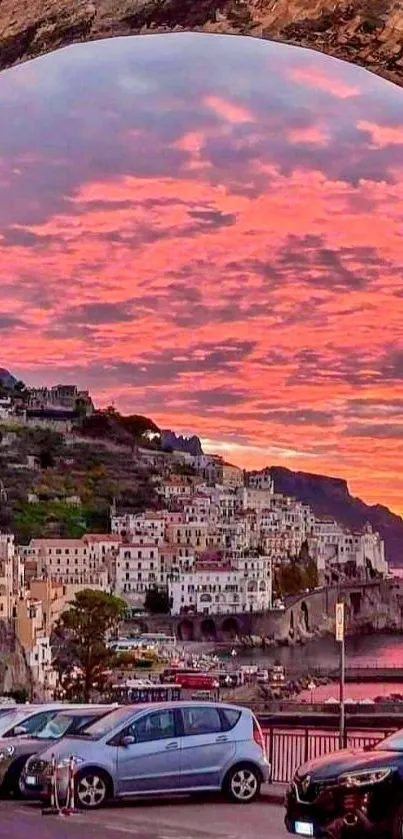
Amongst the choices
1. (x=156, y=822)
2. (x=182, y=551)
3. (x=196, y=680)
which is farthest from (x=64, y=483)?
(x=156, y=822)

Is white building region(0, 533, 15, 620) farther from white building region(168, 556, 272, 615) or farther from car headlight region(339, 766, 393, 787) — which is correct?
car headlight region(339, 766, 393, 787)

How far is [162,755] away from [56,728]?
6.28ft

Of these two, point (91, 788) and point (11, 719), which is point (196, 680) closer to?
point (11, 719)

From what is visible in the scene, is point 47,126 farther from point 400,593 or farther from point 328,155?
point 400,593

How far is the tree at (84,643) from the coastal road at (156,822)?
6.92 m

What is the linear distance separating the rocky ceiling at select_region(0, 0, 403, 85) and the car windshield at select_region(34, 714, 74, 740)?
7724 millimetres

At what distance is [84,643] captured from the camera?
1894cm

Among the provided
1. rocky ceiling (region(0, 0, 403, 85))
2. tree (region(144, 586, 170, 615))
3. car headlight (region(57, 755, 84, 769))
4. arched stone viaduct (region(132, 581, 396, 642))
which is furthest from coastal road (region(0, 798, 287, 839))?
tree (region(144, 586, 170, 615))

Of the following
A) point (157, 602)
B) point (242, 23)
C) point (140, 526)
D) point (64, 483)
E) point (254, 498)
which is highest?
point (242, 23)

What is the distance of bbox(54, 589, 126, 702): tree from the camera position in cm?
1884

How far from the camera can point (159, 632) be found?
19.3 m

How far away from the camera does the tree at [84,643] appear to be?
1884 centimetres

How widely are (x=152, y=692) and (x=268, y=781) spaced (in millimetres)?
6383

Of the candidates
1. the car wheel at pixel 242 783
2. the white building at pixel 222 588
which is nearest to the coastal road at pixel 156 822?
the car wheel at pixel 242 783
